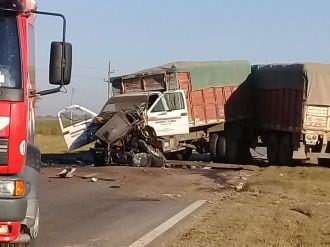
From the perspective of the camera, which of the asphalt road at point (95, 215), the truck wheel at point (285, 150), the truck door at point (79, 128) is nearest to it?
the asphalt road at point (95, 215)

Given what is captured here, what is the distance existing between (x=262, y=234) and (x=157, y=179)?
31.4ft

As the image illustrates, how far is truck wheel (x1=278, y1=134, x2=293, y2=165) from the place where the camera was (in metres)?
25.7

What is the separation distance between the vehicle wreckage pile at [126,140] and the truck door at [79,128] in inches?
16.5

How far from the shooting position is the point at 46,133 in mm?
69812

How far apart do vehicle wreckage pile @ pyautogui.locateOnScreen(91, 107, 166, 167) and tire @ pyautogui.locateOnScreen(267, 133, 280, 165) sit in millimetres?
4802

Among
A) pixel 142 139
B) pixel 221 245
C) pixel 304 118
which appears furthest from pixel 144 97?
pixel 221 245

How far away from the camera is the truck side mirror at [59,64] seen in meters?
8.02

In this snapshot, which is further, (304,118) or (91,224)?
(304,118)

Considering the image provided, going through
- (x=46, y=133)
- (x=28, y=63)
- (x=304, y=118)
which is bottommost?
(x=46, y=133)

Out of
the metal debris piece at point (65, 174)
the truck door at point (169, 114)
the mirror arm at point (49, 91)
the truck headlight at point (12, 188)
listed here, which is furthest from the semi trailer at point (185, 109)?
the truck headlight at point (12, 188)

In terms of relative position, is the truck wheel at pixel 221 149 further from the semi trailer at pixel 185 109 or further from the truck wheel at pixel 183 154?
the truck wheel at pixel 183 154

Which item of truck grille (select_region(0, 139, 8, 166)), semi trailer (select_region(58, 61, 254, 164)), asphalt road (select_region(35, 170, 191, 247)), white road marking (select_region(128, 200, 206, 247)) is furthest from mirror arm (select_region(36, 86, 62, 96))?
semi trailer (select_region(58, 61, 254, 164))

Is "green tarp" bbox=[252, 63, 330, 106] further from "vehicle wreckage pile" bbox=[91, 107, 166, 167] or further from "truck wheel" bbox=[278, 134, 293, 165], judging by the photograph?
"vehicle wreckage pile" bbox=[91, 107, 166, 167]

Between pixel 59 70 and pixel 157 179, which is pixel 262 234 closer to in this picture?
pixel 59 70
